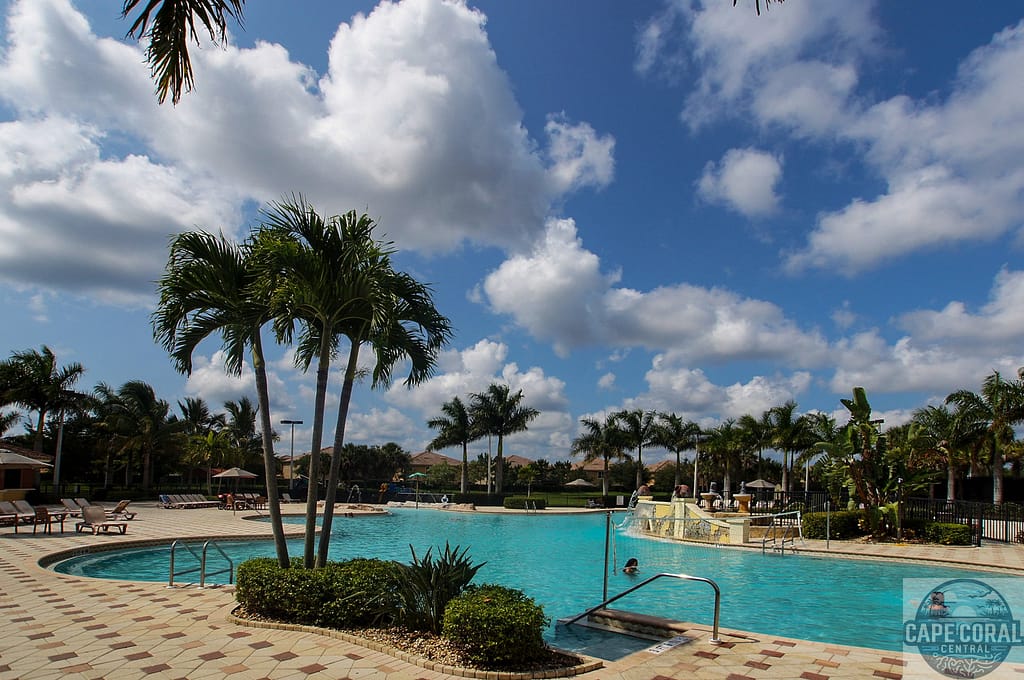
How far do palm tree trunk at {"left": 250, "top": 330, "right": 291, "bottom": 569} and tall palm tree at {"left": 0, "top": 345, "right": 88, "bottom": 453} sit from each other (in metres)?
34.3

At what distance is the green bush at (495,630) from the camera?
6.39 meters

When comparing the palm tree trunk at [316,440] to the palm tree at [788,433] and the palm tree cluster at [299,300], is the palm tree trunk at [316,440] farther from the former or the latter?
the palm tree at [788,433]

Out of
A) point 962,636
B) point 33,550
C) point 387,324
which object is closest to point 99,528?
point 33,550

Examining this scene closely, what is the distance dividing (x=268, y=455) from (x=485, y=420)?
39651 mm

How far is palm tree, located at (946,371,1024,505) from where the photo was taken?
33.9m

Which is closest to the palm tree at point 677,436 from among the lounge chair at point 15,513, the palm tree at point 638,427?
the palm tree at point 638,427

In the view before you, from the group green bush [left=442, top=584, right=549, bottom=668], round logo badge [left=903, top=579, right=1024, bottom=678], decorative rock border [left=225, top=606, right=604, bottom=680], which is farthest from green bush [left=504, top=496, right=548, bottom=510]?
green bush [left=442, top=584, right=549, bottom=668]

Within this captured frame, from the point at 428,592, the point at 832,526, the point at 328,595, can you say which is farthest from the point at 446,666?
the point at 832,526

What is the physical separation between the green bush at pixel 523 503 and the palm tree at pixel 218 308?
2961cm

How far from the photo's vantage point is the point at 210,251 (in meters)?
9.11

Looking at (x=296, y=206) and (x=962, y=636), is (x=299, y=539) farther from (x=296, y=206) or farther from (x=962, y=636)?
(x=962, y=636)

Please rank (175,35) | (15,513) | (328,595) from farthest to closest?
(15,513), (328,595), (175,35)

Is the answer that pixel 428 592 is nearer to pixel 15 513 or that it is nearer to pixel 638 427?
pixel 15 513

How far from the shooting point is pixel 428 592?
7637 mm
